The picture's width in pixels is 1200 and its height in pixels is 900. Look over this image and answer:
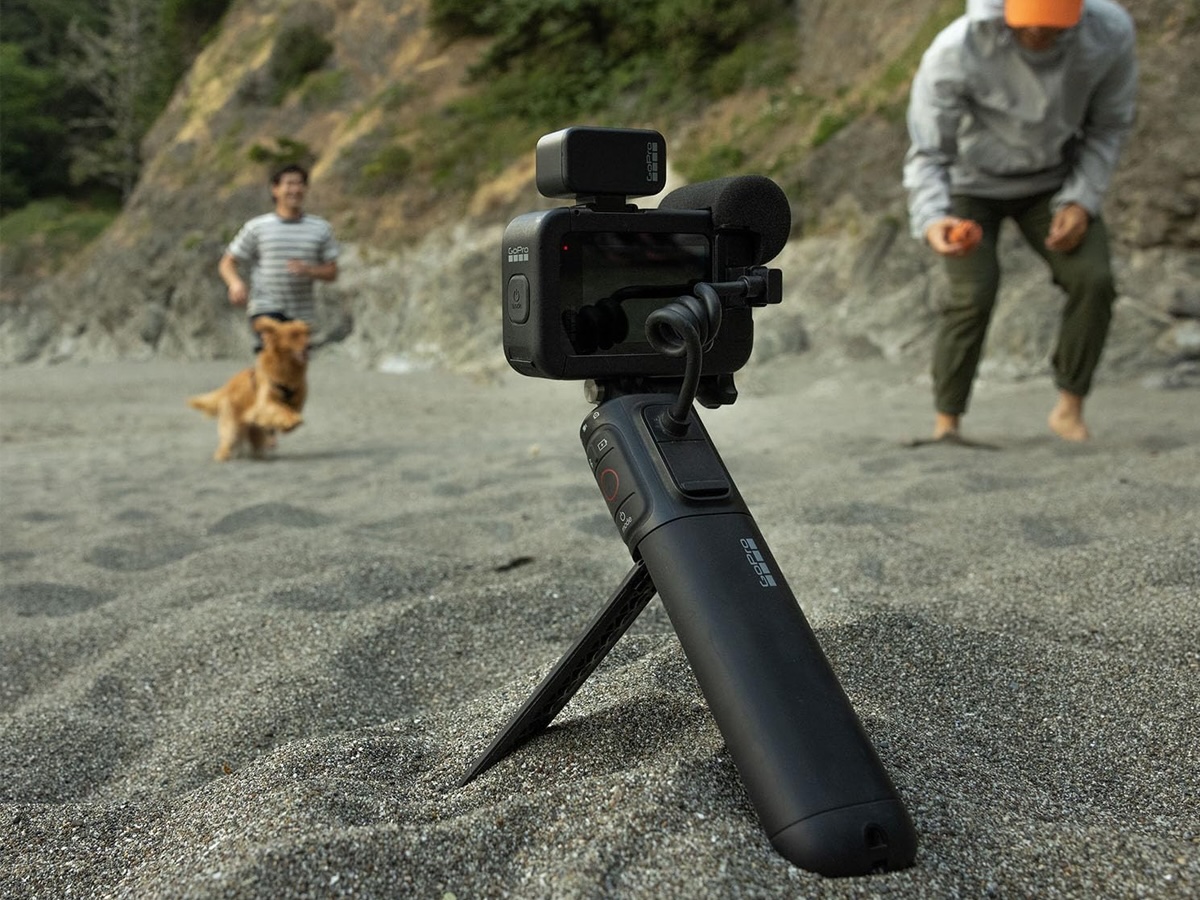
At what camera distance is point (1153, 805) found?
1.42 m

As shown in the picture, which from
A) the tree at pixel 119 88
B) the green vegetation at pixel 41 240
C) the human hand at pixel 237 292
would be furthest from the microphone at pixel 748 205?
the tree at pixel 119 88

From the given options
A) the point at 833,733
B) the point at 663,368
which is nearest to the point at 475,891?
the point at 833,733

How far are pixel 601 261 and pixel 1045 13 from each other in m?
2.90

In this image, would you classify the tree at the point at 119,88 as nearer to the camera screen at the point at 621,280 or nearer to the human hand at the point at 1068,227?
the human hand at the point at 1068,227

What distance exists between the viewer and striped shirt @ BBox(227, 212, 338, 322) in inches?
238

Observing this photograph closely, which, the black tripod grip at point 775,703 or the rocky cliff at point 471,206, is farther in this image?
the rocky cliff at point 471,206

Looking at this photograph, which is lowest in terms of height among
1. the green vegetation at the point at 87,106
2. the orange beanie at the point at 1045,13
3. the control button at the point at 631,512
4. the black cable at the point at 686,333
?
the green vegetation at the point at 87,106

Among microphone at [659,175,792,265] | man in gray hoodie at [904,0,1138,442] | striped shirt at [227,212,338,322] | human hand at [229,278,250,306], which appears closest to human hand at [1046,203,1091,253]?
man in gray hoodie at [904,0,1138,442]

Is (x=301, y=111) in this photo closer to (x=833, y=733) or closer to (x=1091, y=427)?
(x=1091, y=427)

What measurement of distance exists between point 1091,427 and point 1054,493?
2238mm

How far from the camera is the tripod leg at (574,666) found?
1.44 metres

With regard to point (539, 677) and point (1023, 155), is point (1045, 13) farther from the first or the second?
point (539, 677)

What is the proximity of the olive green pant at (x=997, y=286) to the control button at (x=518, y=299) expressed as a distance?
3188 millimetres

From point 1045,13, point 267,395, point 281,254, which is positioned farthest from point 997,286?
point 281,254
